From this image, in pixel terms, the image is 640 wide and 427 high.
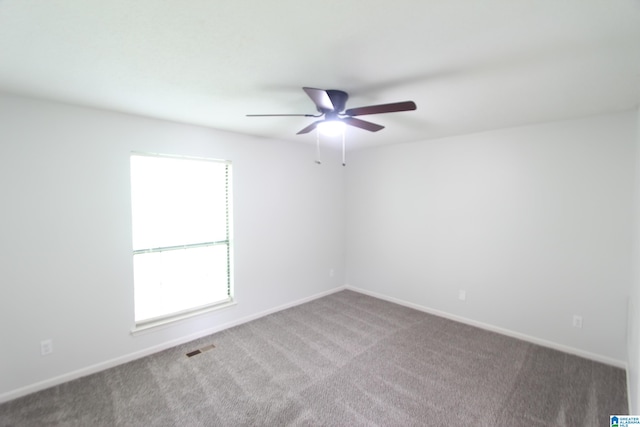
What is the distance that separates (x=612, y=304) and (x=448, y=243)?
1617mm

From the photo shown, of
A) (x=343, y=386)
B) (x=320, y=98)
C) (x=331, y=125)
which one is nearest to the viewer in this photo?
(x=320, y=98)

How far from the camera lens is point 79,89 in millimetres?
2135

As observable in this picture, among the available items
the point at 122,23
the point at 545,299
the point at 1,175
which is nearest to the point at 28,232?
the point at 1,175

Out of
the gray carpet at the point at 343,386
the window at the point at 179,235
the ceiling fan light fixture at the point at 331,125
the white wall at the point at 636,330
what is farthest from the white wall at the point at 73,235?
the white wall at the point at 636,330

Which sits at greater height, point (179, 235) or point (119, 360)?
point (179, 235)

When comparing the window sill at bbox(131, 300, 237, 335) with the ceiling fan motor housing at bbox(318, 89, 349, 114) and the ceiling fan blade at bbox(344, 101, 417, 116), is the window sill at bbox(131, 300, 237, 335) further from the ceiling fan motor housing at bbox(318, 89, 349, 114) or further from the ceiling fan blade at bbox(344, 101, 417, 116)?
the ceiling fan blade at bbox(344, 101, 417, 116)

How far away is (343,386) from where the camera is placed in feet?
8.02

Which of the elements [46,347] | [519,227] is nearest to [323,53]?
[519,227]

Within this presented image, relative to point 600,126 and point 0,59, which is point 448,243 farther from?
point 0,59

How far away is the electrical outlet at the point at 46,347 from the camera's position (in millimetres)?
2396

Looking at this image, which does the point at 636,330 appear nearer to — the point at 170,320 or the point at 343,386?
the point at 343,386

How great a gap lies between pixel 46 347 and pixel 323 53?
3.25 meters

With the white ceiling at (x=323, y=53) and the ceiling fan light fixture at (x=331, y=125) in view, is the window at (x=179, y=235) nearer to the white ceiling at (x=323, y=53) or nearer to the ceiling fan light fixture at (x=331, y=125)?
the white ceiling at (x=323, y=53)

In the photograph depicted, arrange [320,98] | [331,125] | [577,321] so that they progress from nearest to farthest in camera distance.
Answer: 1. [320,98]
2. [331,125]
3. [577,321]
